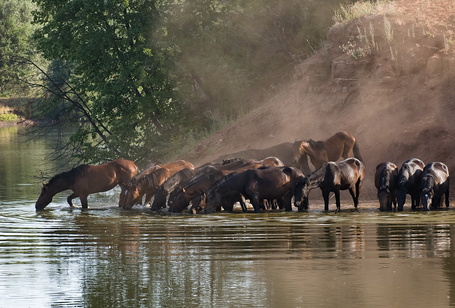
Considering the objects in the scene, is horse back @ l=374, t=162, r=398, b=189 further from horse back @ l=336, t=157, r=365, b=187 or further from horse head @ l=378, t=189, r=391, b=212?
horse back @ l=336, t=157, r=365, b=187

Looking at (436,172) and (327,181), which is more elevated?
(436,172)

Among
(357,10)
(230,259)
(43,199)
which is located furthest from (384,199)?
(357,10)

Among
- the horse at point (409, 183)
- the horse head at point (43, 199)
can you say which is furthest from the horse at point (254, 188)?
Answer: the horse head at point (43, 199)

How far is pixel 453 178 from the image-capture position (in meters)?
26.4

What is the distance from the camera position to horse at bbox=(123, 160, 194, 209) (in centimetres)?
2647

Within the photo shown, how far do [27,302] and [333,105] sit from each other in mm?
21718

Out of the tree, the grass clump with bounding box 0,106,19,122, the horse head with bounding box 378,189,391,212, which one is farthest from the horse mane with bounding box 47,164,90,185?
the grass clump with bounding box 0,106,19,122

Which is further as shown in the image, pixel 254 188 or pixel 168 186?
pixel 168 186

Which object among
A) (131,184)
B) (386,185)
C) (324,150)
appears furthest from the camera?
(324,150)

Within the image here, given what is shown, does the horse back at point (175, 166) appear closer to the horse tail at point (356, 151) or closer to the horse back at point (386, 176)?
the horse tail at point (356, 151)

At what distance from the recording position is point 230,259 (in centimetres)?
1598

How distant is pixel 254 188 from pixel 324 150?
5.01m

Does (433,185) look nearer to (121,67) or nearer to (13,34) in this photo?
(121,67)

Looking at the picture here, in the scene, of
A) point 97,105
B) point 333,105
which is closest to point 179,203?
point 333,105
